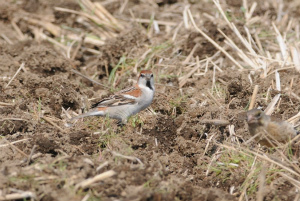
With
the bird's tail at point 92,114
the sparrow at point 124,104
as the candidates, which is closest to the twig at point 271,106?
the sparrow at point 124,104

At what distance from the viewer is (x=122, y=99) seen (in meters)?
7.64

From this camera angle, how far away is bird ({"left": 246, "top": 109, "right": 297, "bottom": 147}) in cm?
602

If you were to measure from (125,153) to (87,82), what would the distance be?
356cm

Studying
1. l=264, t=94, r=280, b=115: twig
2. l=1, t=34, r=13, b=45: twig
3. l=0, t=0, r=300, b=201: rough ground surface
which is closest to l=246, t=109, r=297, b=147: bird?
l=0, t=0, r=300, b=201: rough ground surface

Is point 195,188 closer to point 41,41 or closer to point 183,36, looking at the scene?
point 183,36

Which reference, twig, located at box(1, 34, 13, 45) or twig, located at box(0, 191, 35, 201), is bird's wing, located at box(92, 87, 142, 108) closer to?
twig, located at box(0, 191, 35, 201)

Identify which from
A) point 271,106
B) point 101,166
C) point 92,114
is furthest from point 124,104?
point 101,166

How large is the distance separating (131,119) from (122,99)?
323mm

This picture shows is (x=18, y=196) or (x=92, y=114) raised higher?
(x=18, y=196)

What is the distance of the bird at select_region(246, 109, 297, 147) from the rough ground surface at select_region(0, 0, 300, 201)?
463 mm

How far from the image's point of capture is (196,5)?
11531 millimetres

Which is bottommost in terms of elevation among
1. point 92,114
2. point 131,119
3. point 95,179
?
point 131,119

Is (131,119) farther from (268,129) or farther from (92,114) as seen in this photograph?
(268,129)

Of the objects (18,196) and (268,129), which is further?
(268,129)
